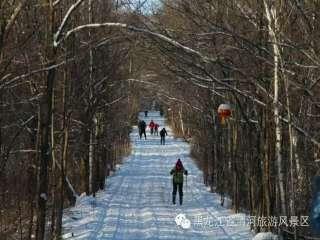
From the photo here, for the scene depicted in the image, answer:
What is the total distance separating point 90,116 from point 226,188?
631cm

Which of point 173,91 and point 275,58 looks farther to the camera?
point 173,91

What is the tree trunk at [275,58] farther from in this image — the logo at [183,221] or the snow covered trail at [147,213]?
the logo at [183,221]

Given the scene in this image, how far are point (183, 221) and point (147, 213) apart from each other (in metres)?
1.98

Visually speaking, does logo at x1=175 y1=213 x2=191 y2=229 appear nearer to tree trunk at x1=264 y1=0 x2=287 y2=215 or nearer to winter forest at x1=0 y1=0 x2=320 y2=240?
winter forest at x1=0 y1=0 x2=320 y2=240

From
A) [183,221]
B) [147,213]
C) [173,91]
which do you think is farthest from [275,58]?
[173,91]

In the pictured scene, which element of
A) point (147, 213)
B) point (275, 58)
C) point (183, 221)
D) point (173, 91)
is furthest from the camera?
point (173, 91)

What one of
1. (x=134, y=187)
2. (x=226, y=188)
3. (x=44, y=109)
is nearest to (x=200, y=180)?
(x=134, y=187)

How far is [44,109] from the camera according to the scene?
968 centimetres

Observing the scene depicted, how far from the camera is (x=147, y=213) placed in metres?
19.0

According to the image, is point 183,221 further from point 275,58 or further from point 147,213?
point 275,58

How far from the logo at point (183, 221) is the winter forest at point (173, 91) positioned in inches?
67.9

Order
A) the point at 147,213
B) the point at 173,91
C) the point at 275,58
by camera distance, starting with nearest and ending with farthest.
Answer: the point at 275,58
the point at 147,213
the point at 173,91

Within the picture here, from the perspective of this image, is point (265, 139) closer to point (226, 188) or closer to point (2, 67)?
point (2, 67)

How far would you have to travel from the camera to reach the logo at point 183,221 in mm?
16586
